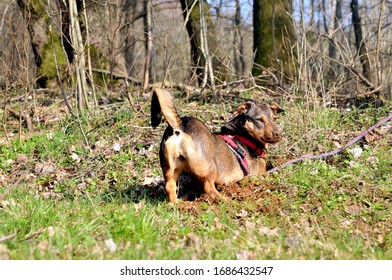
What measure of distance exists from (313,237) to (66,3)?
691cm

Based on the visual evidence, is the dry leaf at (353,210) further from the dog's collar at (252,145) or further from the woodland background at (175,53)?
the woodland background at (175,53)

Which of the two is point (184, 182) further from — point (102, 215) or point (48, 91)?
point (48, 91)

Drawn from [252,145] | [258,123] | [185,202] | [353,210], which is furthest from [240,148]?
[353,210]

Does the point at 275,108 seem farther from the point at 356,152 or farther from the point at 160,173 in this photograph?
the point at 160,173

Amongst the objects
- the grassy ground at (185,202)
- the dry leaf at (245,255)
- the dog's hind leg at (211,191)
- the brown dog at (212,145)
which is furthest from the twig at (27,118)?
the dry leaf at (245,255)

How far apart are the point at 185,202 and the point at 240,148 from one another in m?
1.35

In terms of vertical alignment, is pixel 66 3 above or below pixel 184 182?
above

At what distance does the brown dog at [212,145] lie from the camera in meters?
5.79

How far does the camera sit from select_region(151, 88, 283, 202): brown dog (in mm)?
5793

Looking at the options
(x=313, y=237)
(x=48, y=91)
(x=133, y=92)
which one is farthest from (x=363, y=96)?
(x=48, y=91)

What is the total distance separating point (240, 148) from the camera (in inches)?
277

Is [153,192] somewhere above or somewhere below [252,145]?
below

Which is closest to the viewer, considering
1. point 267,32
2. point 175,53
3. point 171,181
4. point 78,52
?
point 171,181

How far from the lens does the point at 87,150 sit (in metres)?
8.65
